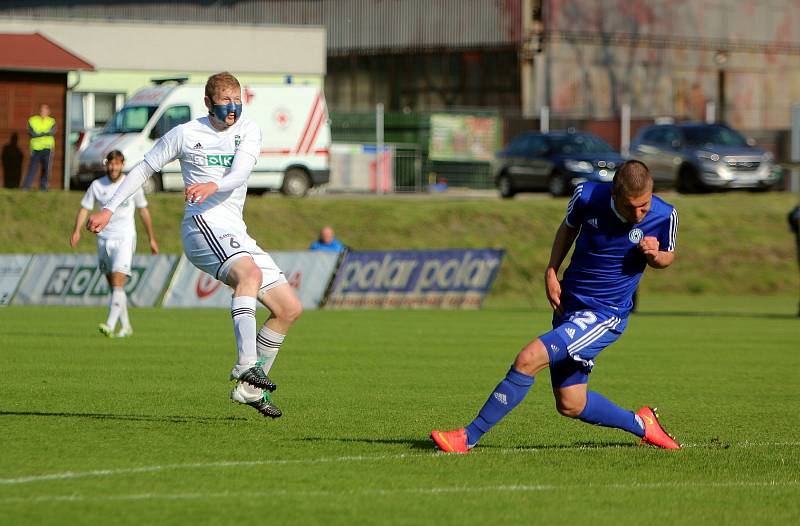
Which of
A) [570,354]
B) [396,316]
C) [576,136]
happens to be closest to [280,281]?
[570,354]

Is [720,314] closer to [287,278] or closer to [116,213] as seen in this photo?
[287,278]

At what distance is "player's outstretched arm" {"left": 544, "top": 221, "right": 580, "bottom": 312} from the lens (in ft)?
27.6

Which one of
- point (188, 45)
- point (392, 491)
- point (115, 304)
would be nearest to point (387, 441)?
point (392, 491)

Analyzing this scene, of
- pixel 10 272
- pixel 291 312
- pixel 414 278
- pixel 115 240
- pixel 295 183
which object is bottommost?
pixel 414 278

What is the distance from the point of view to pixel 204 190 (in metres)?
9.62

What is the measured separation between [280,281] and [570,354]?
8.19 feet

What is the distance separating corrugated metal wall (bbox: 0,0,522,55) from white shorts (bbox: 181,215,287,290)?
148ft

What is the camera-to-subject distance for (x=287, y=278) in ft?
85.0

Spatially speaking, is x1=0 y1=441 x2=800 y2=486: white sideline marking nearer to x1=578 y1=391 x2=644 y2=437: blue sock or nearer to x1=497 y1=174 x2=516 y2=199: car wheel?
x1=578 y1=391 x2=644 y2=437: blue sock

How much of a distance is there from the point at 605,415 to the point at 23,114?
90.8ft

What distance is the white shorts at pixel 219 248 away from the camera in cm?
992

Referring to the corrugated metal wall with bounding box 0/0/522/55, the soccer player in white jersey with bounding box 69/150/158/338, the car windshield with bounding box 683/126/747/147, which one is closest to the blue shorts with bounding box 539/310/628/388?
the soccer player in white jersey with bounding box 69/150/158/338

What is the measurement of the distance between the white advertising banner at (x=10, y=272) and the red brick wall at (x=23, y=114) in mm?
8814

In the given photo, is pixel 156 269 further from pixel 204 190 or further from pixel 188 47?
pixel 188 47
